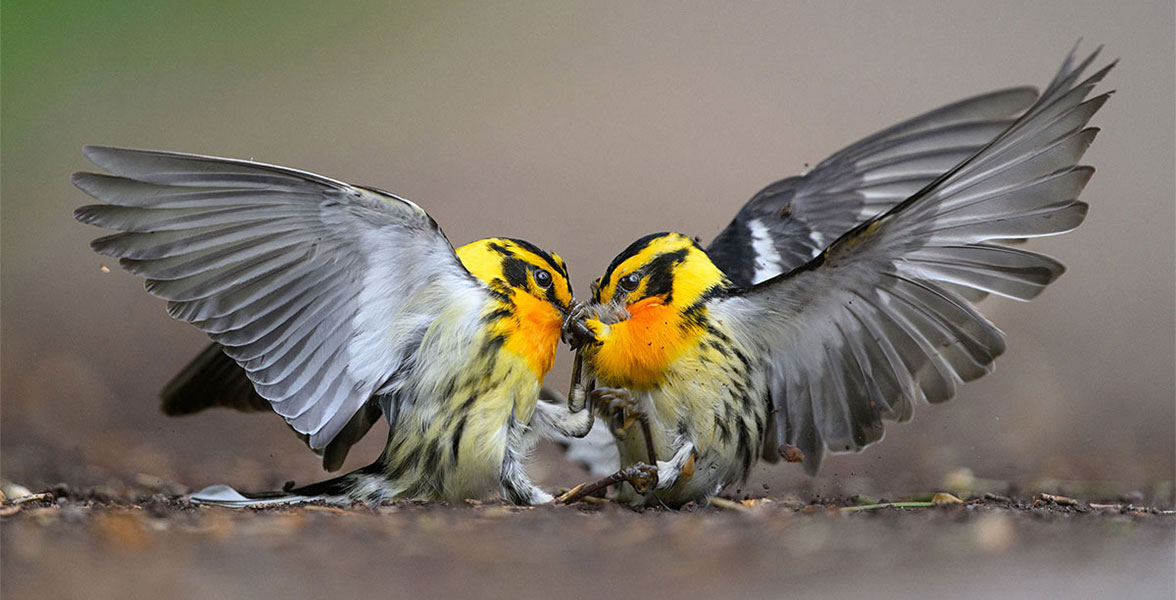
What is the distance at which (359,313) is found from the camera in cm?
398

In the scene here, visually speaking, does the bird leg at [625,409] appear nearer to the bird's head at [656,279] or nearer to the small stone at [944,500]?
the bird's head at [656,279]


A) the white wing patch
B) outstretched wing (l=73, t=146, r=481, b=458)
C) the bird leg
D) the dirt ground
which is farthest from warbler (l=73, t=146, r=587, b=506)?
the white wing patch

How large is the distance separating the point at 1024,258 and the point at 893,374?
67 centimetres

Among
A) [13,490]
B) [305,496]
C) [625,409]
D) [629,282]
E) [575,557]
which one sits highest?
[629,282]

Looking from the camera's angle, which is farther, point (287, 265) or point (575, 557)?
point (287, 265)

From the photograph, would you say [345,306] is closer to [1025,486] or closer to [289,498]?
[289,498]

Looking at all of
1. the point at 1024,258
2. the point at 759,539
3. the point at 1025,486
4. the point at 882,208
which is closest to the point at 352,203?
the point at 759,539

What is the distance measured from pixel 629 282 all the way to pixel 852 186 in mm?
2071

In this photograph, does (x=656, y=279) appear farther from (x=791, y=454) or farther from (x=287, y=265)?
(x=287, y=265)

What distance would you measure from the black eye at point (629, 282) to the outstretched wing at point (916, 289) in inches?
13.7

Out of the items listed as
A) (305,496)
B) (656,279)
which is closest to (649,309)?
(656,279)

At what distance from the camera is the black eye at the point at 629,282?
4.06 m

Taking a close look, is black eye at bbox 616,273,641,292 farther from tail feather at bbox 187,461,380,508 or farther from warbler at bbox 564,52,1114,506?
tail feather at bbox 187,461,380,508

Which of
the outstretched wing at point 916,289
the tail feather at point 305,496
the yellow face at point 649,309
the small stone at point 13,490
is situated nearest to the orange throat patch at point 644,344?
the yellow face at point 649,309
